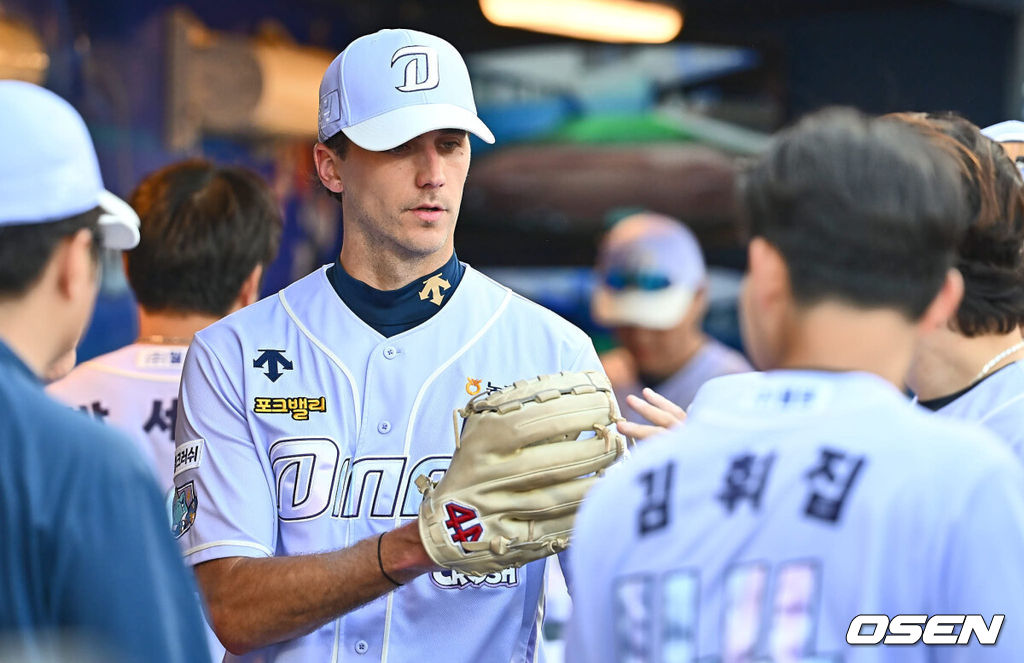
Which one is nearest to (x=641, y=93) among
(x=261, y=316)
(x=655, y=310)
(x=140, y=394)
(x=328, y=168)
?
(x=655, y=310)

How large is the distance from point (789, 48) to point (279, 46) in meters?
2.85

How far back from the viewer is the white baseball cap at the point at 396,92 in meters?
2.25

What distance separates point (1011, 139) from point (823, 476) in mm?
1636

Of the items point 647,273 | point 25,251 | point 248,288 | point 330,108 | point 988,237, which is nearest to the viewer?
point 25,251

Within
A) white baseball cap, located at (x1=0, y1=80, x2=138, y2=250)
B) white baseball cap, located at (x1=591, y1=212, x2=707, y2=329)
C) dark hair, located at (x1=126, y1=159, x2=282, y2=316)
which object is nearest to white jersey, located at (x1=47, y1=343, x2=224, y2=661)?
dark hair, located at (x1=126, y1=159, x2=282, y2=316)

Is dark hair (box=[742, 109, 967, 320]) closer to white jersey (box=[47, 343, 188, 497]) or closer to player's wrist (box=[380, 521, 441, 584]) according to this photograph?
player's wrist (box=[380, 521, 441, 584])

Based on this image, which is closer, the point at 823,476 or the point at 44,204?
the point at 823,476

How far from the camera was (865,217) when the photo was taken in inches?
51.6

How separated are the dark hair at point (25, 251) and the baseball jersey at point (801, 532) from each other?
706 mm

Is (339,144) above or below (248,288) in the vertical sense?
above

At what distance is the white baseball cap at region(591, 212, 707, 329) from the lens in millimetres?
5535

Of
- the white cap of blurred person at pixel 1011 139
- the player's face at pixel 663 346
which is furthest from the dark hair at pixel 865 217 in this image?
the player's face at pixel 663 346

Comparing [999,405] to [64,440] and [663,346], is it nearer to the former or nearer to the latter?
[64,440]

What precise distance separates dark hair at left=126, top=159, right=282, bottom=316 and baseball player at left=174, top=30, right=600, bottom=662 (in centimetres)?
77
